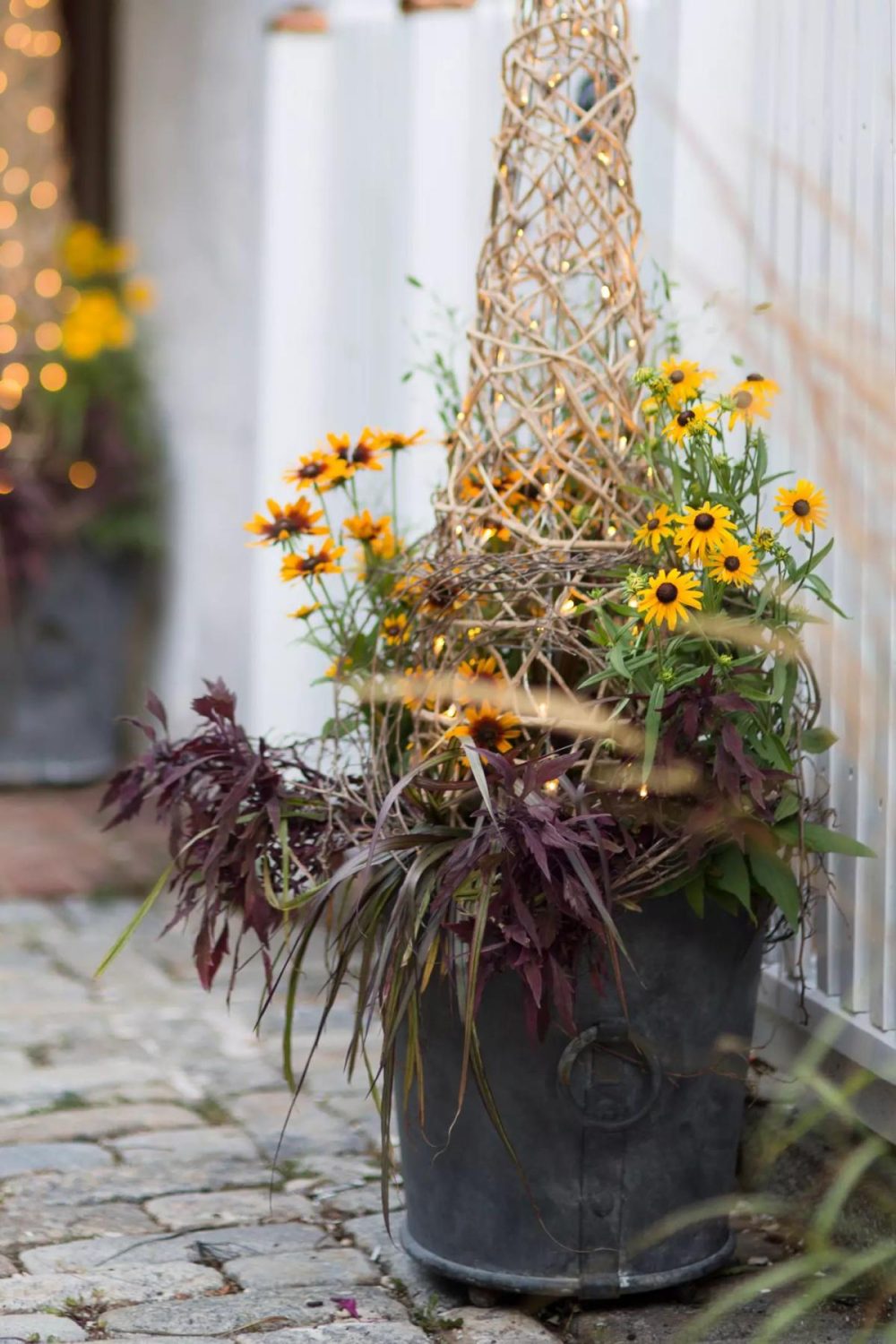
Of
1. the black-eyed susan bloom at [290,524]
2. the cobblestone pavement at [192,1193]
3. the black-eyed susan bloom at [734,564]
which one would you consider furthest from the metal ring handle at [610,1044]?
the black-eyed susan bloom at [290,524]

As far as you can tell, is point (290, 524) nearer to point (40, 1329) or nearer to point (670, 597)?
point (670, 597)

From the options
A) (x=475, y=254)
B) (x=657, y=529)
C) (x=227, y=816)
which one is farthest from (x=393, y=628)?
(x=475, y=254)

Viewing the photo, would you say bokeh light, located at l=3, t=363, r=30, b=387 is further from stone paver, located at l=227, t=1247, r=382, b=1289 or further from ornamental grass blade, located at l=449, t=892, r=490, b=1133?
ornamental grass blade, located at l=449, t=892, r=490, b=1133

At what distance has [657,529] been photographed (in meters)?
1.83

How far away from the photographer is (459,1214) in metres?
1.99

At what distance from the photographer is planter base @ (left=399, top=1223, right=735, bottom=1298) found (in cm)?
196

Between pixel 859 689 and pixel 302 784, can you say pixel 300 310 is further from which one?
pixel 859 689

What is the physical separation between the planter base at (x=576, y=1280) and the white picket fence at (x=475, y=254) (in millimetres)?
328

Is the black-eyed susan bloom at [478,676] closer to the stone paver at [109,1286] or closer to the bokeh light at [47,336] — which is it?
the stone paver at [109,1286]

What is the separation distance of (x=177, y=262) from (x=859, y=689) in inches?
155

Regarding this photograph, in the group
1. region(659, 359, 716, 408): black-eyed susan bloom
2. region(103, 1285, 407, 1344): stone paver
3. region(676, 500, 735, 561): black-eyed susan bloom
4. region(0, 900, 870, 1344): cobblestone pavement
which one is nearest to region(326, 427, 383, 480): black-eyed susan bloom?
region(659, 359, 716, 408): black-eyed susan bloom

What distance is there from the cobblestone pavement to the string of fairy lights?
101 inches

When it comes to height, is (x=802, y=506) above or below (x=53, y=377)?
below

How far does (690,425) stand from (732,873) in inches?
19.2
